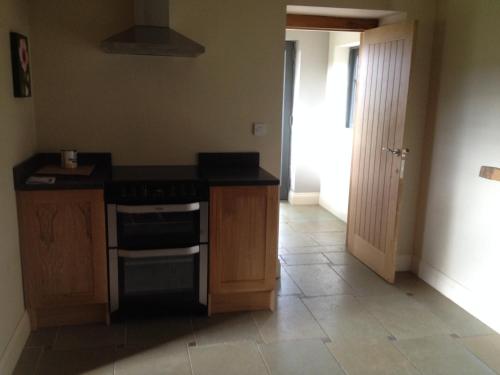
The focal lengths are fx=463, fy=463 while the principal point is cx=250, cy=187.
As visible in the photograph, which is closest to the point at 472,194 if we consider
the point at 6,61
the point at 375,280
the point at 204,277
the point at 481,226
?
the point at 481,226

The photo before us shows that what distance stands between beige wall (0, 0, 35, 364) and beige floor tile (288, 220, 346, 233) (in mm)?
3047

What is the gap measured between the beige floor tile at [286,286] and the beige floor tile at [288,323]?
0.12 metres

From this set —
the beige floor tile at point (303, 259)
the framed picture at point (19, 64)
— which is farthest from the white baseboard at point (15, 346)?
the beige floor tile at point (303, 259)

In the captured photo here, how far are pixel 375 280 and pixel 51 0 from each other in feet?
10.2

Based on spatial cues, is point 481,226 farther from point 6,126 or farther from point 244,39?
point 6,126

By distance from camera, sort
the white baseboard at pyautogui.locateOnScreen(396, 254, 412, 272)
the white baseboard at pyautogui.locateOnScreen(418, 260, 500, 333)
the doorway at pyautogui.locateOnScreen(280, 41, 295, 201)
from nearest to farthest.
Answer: the white baseboard at pyautogui.locateOnScreen(418, 260, 500, 333), the white baseboard at pyautogui.locateOnScreen(396, 254, 412, 272), the doorway at pyautogui.locateOnScreen(280, 41, 295, 201)

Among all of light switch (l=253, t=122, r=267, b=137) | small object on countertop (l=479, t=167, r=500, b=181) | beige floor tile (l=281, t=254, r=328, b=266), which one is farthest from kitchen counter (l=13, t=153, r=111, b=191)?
small object on countertop (l=479, t=167, r=500, b=181)

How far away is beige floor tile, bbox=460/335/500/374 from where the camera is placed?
261cm

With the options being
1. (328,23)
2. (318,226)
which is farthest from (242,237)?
(318,226)

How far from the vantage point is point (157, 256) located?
9.43 ft

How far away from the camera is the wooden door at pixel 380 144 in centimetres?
346

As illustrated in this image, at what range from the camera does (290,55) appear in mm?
5871

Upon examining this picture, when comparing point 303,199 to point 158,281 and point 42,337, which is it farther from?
point 42,337

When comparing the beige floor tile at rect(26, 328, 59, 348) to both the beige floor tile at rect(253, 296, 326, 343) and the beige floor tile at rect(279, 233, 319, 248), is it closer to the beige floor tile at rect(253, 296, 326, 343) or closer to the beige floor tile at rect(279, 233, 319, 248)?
the beige floor tile at rect(253, 296, 326, 343)
